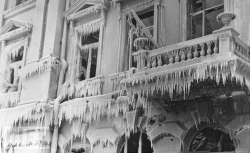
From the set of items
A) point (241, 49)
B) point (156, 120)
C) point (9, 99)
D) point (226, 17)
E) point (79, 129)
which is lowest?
point (79, 129)

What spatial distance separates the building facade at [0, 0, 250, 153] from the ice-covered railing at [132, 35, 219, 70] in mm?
29

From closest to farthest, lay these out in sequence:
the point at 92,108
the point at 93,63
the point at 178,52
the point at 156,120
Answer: the point at 178,52, the point at 156,120, the point at 92,108, the point at 93,63

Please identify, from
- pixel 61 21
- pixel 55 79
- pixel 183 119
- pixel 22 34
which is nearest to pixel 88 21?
pixel 61 21

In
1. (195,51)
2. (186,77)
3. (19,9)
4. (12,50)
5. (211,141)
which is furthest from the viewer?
(19,9)

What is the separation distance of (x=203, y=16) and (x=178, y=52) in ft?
8.42

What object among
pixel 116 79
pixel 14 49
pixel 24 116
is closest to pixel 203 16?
pixel 116 79

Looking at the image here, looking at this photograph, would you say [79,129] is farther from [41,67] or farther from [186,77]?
[186,77]

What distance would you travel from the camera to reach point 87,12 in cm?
1614

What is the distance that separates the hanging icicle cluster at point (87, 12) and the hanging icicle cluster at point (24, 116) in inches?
157

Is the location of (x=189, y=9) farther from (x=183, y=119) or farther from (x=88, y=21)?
(x=88, y=21)

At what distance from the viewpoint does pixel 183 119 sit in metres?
11.8

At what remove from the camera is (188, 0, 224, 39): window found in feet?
41.1

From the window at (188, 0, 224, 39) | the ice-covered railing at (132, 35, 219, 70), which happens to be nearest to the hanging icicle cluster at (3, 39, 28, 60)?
the window at (188, 0, 224, 39)

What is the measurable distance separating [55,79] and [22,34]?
3681 millimetres
